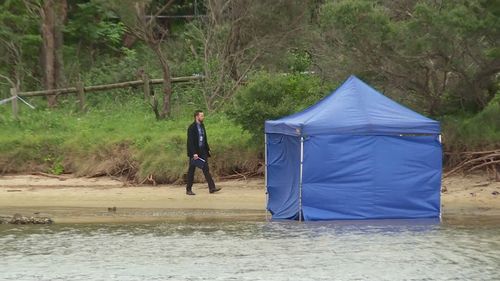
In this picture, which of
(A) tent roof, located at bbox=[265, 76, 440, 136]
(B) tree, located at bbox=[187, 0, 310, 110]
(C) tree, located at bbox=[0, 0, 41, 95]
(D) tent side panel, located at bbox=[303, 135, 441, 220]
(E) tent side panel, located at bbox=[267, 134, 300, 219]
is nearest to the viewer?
(A) tent roof, located at bbox=[265, 76, 440, 136]

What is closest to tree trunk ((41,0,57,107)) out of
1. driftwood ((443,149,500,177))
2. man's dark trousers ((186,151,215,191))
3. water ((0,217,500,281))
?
man's dark trousers ((186,151,215,191))

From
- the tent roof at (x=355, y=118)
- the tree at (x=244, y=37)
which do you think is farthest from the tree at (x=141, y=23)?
the tent roof at (x=355, y=118)

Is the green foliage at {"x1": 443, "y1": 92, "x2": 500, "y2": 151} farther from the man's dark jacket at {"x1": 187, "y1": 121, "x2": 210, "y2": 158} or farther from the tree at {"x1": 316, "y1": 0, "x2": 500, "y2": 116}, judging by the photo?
the man's dark jacket at {"x1": 187, "y1": 121, "x2": 210, "y2": 158}

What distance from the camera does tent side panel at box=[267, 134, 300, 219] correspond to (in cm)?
1589

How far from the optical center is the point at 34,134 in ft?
74.7

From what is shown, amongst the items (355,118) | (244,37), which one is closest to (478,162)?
(355,118)

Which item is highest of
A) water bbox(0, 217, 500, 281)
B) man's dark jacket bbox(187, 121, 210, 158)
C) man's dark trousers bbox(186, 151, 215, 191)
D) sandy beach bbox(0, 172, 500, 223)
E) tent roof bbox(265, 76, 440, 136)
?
tent roof bbox(265, 76, 440, 136)

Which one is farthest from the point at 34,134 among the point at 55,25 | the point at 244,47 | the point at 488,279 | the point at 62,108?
the point at 488,279

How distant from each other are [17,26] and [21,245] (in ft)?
59.2

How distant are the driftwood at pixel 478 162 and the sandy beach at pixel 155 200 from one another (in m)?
0.17

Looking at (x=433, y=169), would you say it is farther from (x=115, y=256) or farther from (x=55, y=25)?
(x=55, y=25)

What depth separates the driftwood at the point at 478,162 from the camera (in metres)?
18.6

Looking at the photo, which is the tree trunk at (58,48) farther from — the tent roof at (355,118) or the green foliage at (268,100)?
the tent roof at (355,118)

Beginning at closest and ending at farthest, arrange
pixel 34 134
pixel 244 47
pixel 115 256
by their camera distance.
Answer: pixel 115 256
pixel 34 134
pixel 244 47
